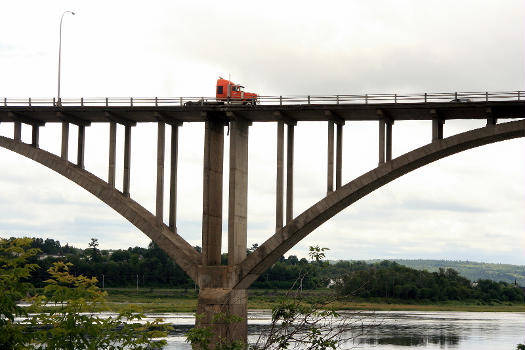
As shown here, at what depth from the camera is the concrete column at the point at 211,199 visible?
4241 cm

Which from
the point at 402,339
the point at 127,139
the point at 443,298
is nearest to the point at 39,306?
the point at 127,139

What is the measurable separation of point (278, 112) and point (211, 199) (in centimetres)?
577

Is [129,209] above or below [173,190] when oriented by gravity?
below

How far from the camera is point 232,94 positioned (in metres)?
44.5

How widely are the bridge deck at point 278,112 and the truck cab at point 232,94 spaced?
1.01 m

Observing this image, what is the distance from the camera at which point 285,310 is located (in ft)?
46.5

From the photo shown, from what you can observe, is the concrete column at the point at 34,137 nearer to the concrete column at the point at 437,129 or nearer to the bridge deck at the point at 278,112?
the bridge deck at the point at 278,112

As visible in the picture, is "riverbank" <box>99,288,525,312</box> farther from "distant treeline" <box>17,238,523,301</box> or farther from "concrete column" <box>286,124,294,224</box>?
"concrete column" <box>286,124,294,224</box>

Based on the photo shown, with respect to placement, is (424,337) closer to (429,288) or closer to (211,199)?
(211,199)

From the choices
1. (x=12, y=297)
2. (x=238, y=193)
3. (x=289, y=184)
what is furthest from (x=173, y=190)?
(x=12, y=297)

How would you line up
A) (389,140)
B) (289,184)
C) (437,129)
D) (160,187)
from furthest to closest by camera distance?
1. (160,187)
2. (289,184)
3. (389,140)
4. (437,129)

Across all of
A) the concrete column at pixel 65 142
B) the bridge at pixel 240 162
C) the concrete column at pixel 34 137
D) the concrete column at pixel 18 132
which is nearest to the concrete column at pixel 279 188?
the bridge at pixel 240 162

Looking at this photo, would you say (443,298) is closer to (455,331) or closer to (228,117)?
(455,331)

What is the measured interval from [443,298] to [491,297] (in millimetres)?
16505
